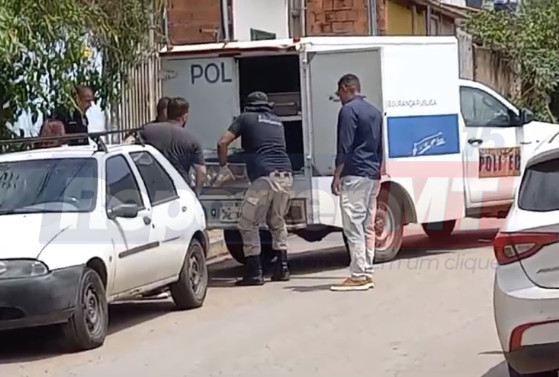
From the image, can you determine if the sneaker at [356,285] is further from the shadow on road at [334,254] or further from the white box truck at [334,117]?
the white box truck at [334,117]

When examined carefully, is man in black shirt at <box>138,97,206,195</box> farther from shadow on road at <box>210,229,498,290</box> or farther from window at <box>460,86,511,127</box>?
window at <box>460,86,511,127</box>

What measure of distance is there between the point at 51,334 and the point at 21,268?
1.37 m

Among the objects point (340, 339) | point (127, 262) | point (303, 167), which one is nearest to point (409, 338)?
point (340, 339)

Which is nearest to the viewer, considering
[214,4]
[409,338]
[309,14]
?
[409,338]

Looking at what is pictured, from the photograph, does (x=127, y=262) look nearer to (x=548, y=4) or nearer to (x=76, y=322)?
(x=76, y=322)

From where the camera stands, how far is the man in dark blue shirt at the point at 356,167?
1202cm

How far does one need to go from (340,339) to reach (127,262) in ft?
6.15

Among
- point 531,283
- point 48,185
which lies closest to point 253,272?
point 48,185

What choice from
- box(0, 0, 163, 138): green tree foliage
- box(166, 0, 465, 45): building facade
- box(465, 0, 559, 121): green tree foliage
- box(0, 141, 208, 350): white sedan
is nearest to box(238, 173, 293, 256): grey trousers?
box(0, 141, 208, 350): white sedan

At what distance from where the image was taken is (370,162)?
1208 centimetres

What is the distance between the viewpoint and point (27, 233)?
9445 mm

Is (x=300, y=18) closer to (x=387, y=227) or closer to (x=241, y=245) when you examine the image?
(x=387, y=227)

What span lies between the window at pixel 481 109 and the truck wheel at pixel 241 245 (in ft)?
10.2

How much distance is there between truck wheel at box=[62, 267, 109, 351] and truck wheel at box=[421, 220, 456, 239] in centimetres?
686
